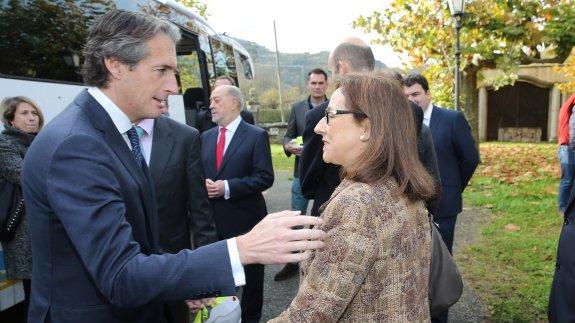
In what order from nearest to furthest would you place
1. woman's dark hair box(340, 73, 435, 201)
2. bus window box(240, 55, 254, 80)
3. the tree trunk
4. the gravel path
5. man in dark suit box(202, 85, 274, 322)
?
woman's dark hair box(340, 73, 435, 201) < man in dark suit box(202, 85, 274, 322) < the gravel path < bus window box(240, 55, 254, 80) < the tree trunk

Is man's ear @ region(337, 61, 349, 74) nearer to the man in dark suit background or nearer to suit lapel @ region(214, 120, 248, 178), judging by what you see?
suit lapel @ region(214, 120, 248, 178)

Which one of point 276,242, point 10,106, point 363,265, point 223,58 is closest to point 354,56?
point 363,265

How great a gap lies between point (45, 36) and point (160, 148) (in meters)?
2.97

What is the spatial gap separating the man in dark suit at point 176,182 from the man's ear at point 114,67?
1209 millimetres

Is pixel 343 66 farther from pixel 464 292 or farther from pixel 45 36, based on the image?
pixel 45 36

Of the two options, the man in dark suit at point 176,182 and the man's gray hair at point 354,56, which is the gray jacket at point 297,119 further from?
the man in dark suit at point 176,182

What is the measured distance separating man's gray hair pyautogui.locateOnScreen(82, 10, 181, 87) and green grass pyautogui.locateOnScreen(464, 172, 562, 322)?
391 cm

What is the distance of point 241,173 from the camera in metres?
4.01

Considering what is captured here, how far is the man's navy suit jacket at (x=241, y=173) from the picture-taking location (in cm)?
398

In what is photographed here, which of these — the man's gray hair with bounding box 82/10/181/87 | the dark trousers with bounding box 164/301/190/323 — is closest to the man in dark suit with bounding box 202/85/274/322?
the dark trousers with bounding box 164/301/190/323

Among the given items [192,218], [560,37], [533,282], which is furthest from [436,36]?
[192,218]

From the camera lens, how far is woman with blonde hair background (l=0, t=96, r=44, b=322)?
10.9ft

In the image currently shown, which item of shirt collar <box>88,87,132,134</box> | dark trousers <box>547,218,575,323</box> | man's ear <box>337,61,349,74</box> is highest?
man's ear <box>337,61,349,74</box>

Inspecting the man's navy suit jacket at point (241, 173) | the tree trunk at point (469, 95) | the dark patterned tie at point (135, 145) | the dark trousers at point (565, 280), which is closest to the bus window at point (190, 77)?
the man's navy suit jacket at point (241, 173)
